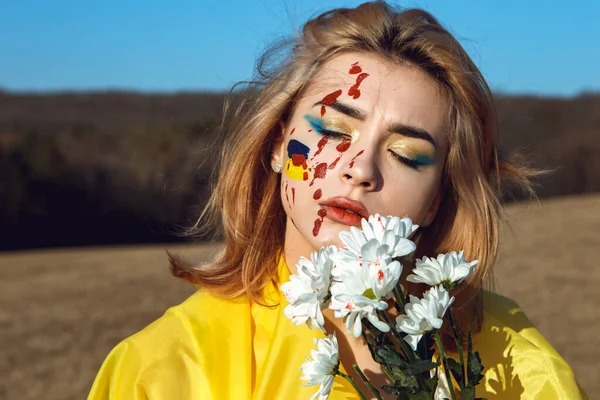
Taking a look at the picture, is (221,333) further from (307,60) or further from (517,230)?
(517,230)

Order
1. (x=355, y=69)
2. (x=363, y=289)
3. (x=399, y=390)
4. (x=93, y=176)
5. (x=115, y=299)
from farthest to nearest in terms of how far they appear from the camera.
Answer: (x=93, y=176) → (x=115, y=299) → (x=355, y=69) → (x=399, y=390) → (x=363, y=289)

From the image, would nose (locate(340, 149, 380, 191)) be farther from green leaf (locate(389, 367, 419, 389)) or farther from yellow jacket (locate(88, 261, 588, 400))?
green leaf (locate(389, 367, 419, 389))

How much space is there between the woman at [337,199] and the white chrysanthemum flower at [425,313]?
62 cm

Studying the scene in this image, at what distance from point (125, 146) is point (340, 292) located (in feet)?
37.8

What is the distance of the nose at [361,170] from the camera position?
223cm

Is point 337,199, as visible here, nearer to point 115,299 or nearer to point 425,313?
point 425,313

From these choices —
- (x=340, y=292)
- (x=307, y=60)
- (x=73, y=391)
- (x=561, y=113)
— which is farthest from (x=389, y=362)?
(x=561, y=113)

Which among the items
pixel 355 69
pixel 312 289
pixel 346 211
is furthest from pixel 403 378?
pixel 355 69

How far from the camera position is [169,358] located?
7.63 feet

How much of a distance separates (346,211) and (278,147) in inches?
19.0

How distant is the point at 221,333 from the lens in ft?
7.88

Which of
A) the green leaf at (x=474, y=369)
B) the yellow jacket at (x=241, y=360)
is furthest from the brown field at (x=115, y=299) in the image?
the green leaf at (x=474, y=369)

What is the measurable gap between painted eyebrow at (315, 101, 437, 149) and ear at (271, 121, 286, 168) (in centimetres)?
30

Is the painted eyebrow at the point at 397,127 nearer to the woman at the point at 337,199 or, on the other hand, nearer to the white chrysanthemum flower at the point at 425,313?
the woman at the point at 337,199
